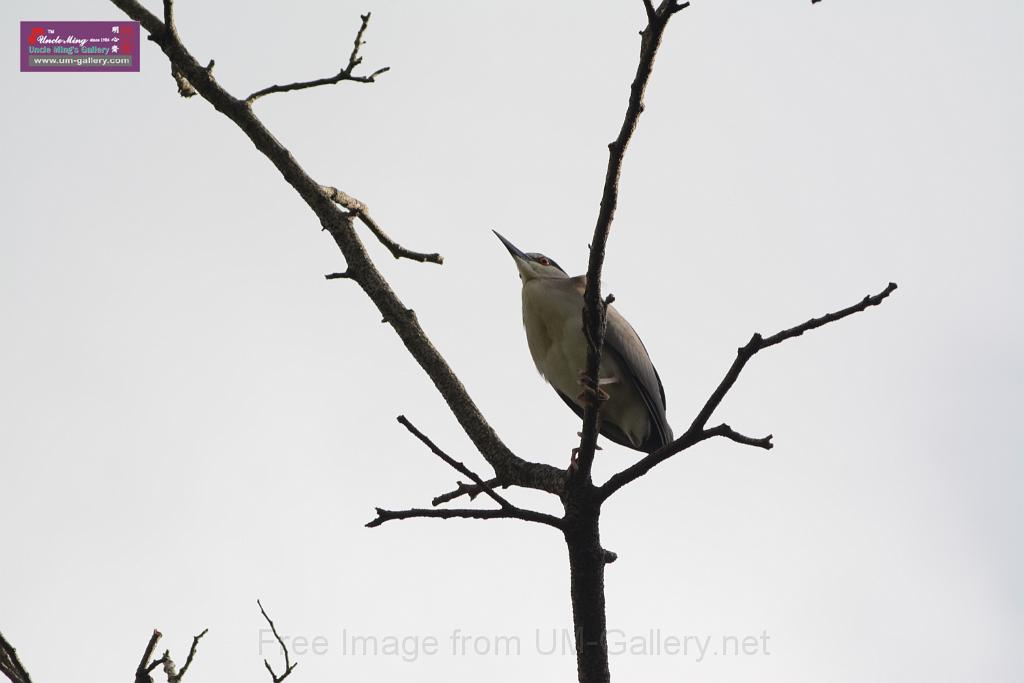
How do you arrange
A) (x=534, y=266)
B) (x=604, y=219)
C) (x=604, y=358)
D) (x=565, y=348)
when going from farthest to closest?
(x=534, y=266) → (x=604, y=358) → (x=565, y=348) → (x=604, y=219)

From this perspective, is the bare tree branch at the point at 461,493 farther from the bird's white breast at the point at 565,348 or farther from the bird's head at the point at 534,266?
the bird's head at the point at 534,266

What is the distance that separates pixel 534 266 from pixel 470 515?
3736 millimetres

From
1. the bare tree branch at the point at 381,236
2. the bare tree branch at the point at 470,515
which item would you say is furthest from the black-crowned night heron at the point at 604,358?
the bare tree branch at the point at 470,515

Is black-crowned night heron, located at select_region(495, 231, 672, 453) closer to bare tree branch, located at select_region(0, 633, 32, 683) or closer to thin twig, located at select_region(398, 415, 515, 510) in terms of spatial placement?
thin twig, located at select_region(398, 415, 515, 510)

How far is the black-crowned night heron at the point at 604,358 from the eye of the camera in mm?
5748

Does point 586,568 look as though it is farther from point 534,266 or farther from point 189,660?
point 534,266

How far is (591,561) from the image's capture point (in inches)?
122

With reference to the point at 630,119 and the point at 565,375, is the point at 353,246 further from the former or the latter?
the point at 565,375

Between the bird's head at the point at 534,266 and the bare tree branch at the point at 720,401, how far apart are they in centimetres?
364

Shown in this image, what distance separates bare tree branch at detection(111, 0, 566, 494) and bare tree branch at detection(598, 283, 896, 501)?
27.7 inches

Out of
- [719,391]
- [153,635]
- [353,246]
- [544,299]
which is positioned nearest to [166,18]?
[353,246]

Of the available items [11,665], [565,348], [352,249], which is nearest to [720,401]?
[352,249]

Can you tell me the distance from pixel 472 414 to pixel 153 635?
1375 millimetres

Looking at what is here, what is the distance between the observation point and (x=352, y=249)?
3.59m
